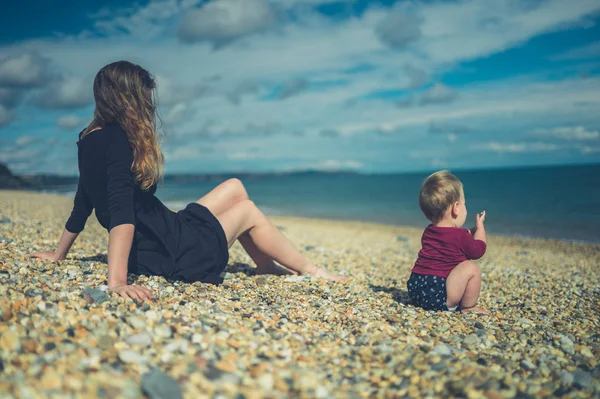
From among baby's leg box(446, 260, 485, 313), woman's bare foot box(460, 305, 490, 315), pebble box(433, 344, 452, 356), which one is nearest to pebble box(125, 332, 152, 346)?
pebble box(433, 344, 452, 356)

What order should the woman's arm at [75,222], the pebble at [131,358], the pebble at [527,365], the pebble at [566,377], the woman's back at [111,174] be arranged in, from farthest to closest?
the woman's arm at [75,222] < the woman's back at [111,174] < the pebble at [527,365] < the pebble at [566,377] < the pebble at [131,358]

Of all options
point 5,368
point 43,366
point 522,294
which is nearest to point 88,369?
A: point 43,366

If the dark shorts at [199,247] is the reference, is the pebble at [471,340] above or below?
below

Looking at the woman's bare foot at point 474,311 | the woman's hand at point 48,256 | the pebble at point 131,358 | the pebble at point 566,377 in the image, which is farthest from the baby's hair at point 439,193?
the woman's hand at point 48,256

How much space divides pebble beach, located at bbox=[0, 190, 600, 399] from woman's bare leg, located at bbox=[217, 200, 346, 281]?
0.23 meters

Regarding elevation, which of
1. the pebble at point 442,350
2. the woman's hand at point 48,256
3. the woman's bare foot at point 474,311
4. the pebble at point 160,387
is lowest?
the woman's bare foot at point 474,311

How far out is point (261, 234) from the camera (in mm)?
5059

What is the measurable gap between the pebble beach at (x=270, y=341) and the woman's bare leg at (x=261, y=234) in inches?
9.1

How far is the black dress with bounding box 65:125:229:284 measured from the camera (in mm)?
3686

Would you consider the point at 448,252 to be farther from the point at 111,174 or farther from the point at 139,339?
the point at 111,174

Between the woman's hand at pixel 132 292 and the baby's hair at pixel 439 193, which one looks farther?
the baby's hair at pixel 439 193

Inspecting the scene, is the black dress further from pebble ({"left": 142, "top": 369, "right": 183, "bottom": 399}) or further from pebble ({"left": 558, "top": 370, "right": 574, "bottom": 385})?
pebble ({"left": 558, "top": 370, "right": 574, "bottom": 385})

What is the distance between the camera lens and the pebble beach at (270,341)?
2.33 meters

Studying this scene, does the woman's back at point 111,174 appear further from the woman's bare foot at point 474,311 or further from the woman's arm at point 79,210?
the woman's bare foot at point 474,311
